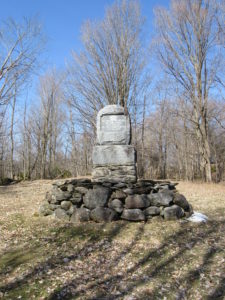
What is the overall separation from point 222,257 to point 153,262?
1060 millimetres

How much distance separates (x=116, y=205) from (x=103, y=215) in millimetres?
372

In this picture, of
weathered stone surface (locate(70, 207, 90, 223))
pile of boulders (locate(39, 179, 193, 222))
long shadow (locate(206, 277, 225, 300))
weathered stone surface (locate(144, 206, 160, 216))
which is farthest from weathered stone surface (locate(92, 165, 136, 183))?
long shadow (locate(206, 277, 225, 300))

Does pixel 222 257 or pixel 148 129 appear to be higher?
pixel 148 129

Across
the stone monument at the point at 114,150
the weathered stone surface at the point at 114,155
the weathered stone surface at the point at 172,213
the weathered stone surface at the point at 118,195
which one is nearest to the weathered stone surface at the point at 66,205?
the stone monument at the point at 114,150

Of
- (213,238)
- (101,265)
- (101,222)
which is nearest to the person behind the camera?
(101,265)

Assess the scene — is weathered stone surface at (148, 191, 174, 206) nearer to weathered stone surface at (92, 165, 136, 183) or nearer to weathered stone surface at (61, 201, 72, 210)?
weathered stone surface at (92, 165, 136, 183)

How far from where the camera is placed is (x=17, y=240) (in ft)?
14.6

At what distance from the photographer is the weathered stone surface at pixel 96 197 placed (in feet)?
17.6

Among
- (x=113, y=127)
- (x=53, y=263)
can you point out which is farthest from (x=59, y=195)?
(x=53, y=263)

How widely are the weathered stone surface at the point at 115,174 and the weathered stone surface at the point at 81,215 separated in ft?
3.37

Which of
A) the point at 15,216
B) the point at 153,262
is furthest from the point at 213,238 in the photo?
the point at 15,216

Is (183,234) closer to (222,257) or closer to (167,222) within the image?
(167,222)

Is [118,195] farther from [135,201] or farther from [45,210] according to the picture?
[45,210]

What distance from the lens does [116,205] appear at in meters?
5.38
